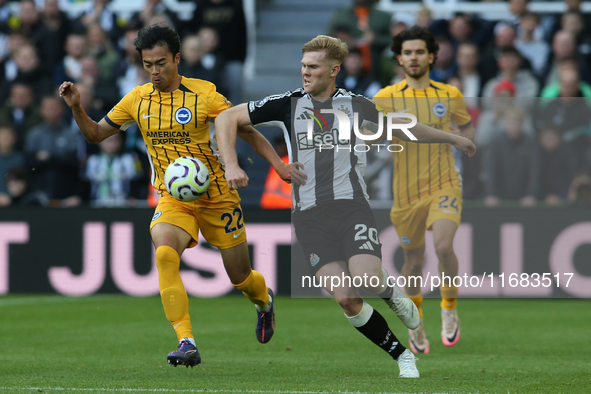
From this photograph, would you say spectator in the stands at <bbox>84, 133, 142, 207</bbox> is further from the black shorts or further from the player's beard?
the black shorts

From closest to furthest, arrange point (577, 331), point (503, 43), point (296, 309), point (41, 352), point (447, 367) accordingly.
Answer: point (447, 367) → point (41, 352) → point (577, 331) → point (296, 309) → point (503, 43)

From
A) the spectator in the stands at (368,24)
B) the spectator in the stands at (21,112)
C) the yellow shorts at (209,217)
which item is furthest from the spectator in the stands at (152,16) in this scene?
the yellow shorts at (209,217)

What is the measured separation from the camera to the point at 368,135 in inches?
237

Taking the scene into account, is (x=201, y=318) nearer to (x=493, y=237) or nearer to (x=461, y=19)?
(x=493, y=237)

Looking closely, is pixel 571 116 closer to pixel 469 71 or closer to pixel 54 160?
pixel 469 71

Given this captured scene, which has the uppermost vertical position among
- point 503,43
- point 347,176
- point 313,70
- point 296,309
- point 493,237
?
point 503,43

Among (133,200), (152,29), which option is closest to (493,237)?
(133,200)

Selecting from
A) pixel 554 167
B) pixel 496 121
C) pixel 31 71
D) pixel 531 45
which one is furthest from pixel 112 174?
pixel 531 45

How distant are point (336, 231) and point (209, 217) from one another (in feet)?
3.56

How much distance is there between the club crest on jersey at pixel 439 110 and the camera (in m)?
7.34

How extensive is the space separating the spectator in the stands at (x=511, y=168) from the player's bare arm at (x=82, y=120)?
607 centimetres

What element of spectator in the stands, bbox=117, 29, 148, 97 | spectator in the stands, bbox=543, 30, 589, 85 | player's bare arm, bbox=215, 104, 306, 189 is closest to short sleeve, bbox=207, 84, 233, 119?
player's bare arm, bbox=215, 104, 306, 189

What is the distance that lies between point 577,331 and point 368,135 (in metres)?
3.79

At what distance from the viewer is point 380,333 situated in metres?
5.68
